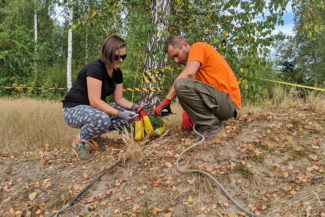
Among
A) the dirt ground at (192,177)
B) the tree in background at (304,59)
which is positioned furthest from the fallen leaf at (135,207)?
the tree in background at (304,59)

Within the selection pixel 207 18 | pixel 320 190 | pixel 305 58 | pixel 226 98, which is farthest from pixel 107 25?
pixel 305 58

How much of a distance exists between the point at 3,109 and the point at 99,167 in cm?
410

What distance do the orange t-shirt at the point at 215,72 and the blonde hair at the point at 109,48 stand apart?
2.53 feet

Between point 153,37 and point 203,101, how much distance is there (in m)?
1.40

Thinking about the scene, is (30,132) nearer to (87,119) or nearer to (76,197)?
(87,119)

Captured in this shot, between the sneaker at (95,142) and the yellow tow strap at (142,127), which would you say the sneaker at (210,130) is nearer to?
the yellow tow strap at (142,127)

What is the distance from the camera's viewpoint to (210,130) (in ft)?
8.79

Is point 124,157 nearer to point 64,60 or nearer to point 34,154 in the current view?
point 34,154

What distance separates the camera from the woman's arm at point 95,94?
2473 millimetres

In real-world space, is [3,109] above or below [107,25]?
below

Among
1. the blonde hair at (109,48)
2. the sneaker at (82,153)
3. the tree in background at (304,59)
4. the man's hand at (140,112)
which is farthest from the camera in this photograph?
the tree in background at (304,59)

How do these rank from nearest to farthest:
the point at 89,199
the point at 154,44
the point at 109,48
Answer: the point at 89,199
the point at 109,48
the point at 154,44

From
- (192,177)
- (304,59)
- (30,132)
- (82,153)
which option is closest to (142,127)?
(82,153)

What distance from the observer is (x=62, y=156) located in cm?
286
